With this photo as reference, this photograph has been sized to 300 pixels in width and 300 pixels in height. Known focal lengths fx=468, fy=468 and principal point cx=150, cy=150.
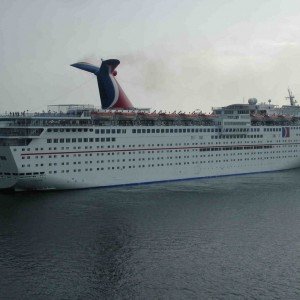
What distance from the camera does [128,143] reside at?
49.4 metres

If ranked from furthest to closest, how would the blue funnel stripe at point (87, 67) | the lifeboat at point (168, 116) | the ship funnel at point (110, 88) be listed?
the blue funnel stripe at point (87, 67)
the ship funnel at point (110, 88)
the lifeboat at point (168, 116)

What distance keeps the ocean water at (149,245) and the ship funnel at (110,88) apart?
14.8 metres

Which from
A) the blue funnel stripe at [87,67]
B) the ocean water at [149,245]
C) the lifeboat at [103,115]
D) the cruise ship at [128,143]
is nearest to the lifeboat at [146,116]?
the cruise ship at [128,143]

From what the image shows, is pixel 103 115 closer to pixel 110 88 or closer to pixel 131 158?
pixel 131 158

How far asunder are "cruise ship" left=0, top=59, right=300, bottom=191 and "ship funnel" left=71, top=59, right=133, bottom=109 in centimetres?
12

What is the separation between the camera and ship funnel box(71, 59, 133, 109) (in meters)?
55.5

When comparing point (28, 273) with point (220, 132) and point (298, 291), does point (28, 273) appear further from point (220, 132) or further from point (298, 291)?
point (220, 132)

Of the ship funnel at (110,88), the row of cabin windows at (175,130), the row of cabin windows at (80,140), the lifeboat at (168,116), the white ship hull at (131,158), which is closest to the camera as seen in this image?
the white ship hull at (131,158)

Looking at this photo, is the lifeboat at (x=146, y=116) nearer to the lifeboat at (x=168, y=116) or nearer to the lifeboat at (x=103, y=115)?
the lifeboat at (x=168, y=116)

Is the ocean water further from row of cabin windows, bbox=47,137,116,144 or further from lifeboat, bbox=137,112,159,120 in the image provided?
lifeboat, bbox=137,112,159,120

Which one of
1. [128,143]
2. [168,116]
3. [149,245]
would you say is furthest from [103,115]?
[149,245]

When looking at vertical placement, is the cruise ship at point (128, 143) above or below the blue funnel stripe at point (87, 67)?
below

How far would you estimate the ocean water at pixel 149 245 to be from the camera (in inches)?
873

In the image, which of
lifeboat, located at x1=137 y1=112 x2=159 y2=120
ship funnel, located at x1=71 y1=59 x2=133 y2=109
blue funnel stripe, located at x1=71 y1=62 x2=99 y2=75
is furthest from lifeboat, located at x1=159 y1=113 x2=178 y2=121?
blue funnel stripe, located at x1=71 y1=62 x2=99 y2=75
